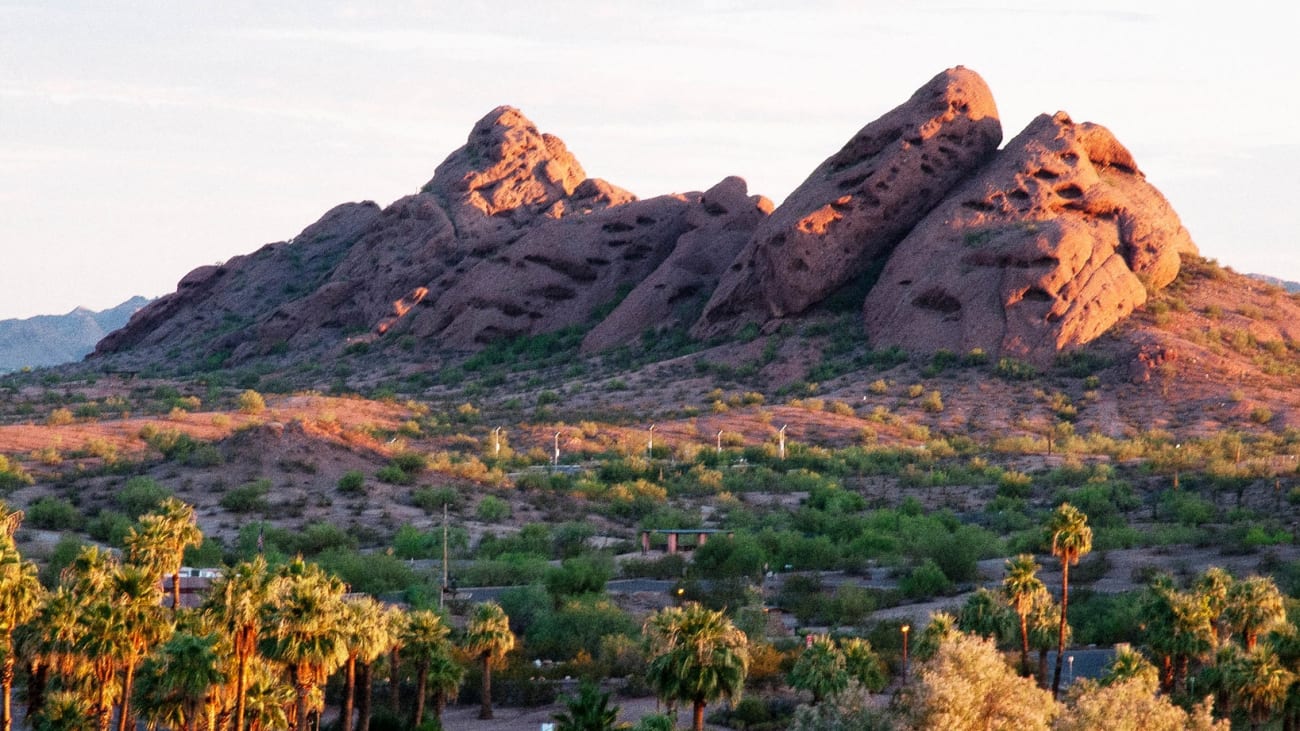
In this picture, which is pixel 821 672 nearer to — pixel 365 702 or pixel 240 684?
pixel 365 702

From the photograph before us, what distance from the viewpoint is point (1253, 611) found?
112 ft

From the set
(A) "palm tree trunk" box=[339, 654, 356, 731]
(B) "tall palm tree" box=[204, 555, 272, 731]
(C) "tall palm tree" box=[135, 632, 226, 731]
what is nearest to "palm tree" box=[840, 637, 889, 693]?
(A) "palm tree trunk" box=[339, 654, 356, 731]

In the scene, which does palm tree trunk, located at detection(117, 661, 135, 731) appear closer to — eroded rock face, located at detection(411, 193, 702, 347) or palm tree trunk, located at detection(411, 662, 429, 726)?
palm tree trunk, located at detection(411, 662, 429, 726)

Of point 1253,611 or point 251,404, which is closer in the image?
point 1253,611

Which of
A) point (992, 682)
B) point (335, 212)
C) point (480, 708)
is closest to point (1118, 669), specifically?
point (992, 682)

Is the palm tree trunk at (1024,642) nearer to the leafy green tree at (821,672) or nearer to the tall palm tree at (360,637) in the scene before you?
the leafy green tree at (821,672)

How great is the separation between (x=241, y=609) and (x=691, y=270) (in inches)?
2820

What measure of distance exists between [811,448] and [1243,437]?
16164 mm

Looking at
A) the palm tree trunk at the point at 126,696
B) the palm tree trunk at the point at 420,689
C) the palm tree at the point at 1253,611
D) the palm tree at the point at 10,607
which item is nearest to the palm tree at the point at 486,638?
the palm tree trunk at the point at 420,689

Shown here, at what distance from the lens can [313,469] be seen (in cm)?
6281

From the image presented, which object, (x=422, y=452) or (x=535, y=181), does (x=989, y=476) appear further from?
(x=535, y=181)

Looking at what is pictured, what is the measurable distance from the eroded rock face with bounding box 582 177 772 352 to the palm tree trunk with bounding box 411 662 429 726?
59059mm

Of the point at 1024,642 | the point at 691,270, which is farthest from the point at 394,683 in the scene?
the point at 691,270

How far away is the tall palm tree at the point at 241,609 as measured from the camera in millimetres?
27234
